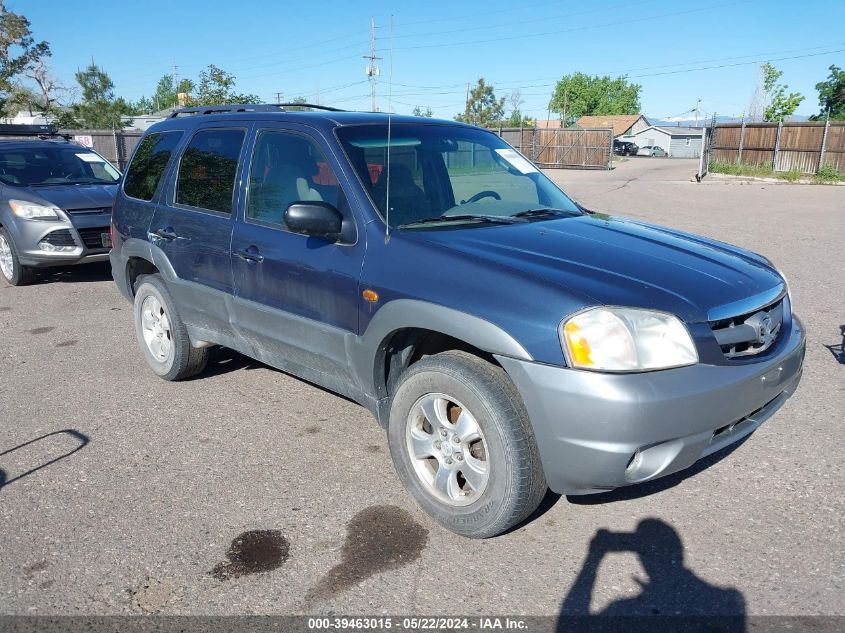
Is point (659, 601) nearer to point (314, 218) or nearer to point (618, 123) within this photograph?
point (314, 218)

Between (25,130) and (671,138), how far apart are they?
102m

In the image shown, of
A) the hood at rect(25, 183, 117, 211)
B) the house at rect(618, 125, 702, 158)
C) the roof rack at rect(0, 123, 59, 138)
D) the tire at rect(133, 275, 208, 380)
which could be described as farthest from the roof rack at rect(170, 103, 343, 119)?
the house at rect(618, 125, 702, 158)

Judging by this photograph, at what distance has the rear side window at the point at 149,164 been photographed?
5.13 meters

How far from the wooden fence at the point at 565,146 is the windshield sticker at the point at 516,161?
3521 cm

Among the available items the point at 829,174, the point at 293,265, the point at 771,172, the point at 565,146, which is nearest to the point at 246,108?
the point at 293,265

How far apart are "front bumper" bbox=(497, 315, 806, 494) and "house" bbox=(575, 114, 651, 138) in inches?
3576

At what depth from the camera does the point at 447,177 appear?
167 inches

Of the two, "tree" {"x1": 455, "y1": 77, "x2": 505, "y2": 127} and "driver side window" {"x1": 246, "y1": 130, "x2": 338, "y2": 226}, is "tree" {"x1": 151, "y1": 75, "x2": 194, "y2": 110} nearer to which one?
"tree" {"x1": 455, "y1": 77, "x2": 505, "y2": 127}

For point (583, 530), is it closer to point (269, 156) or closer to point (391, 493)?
point (391, 493)

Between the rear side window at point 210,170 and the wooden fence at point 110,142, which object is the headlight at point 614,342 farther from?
the wooden fence at point 110,142

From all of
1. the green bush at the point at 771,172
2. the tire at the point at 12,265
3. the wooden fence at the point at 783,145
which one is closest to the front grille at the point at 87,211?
the tire at the point at 12,265

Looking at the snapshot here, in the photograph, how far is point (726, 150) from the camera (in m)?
32.9

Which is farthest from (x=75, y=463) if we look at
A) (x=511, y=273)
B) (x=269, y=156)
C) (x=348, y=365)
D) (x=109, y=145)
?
(x=109, y=145)

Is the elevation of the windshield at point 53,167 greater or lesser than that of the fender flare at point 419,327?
greater
